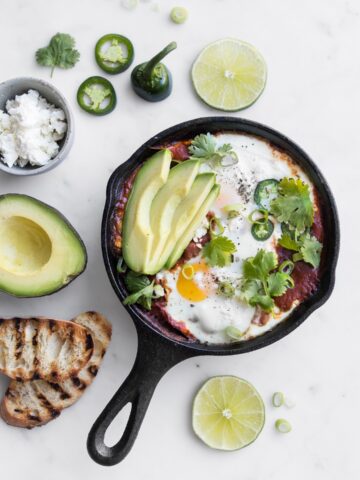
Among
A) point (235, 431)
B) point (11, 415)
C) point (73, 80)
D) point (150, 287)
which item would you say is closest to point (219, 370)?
point (235, 431)

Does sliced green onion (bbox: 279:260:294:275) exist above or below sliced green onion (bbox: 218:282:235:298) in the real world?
above

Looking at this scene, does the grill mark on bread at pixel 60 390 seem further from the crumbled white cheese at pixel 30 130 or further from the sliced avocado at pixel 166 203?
the crumbled white cheese at pixel 30 130

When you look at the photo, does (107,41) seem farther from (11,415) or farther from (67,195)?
(11,415)

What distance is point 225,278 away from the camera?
3.38 meters

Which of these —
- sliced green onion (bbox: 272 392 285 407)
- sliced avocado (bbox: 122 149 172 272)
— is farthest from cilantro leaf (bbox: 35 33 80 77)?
sliced green onion (bbox: 272 392 285 407)

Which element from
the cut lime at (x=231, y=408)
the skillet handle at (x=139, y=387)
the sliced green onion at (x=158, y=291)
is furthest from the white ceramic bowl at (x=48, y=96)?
the cut lime at (x=231, y=408)

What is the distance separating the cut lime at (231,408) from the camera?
3.69 m

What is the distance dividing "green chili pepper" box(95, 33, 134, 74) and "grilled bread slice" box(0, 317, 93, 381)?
133cm

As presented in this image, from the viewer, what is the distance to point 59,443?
378 cm

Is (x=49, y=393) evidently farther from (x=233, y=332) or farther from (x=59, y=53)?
(x=59, y=53)

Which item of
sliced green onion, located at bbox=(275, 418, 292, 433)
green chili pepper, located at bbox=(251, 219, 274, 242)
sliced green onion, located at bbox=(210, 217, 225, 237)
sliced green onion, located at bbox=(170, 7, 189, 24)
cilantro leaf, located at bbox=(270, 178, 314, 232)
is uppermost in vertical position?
sliced green onion, located at bbox=(170, 7, 189, 24)

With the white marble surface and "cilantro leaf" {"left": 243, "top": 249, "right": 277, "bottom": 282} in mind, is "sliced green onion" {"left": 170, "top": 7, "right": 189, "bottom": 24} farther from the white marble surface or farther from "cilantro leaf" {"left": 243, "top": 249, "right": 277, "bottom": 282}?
"cilantro leaf" {"left": 243, "top": 249, "right": 277, "bottom": 282}

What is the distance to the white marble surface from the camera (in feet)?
12.3

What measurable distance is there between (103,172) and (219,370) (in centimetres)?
118
